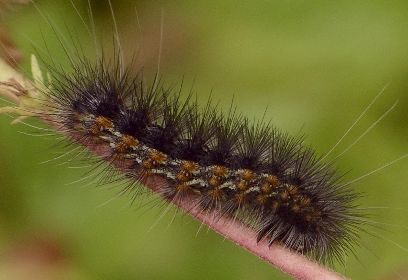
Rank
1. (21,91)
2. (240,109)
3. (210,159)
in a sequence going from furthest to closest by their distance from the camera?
(240,109), (210,159), (21,91)

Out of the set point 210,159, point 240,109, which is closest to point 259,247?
point 210,159

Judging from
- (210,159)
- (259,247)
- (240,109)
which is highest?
(240,109)

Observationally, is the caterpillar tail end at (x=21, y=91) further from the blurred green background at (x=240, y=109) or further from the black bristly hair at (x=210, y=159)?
the blurred green background at (x=240, y=109)

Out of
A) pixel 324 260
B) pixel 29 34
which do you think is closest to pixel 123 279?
pixel 324 260

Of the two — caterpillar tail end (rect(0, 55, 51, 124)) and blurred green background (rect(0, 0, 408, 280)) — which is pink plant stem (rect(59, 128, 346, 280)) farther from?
blurred green background (rect(0, 0, 408, 280))

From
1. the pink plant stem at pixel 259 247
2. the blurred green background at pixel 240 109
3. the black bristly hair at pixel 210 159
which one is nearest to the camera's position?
the pink plant stem at pixel 259 247

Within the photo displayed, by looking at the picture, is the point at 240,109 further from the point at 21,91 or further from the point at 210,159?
the point at 21,91

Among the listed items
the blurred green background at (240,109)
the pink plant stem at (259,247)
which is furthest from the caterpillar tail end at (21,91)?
the blurred green background at (240,109)

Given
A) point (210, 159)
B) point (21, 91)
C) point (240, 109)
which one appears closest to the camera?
point (21, 91)
